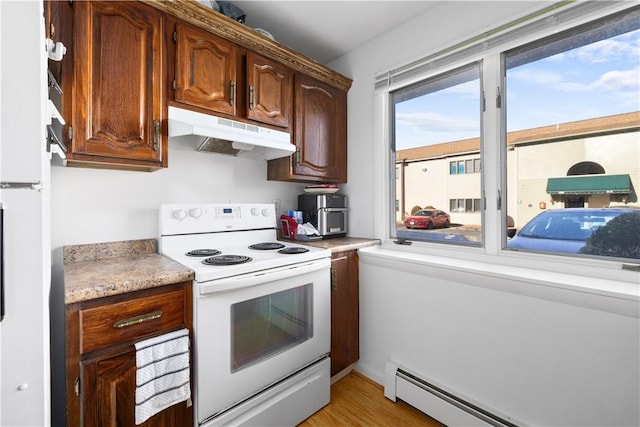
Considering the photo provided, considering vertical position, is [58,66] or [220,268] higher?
[58,66]

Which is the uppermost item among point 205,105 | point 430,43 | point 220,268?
point 430,43

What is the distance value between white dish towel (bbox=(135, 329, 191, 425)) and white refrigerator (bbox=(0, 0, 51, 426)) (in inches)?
15.9

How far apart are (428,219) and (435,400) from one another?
1106mm

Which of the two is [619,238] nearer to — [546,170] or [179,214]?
[546,170]

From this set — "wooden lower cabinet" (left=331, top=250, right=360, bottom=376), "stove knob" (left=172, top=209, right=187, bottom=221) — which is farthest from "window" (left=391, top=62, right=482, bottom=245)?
"stove knob" (left=172, top=209, right=187, bottom=221)

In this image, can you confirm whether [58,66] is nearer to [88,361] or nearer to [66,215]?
[66,215]

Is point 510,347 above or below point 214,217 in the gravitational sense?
below

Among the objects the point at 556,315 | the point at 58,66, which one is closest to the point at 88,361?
the point at 58,66

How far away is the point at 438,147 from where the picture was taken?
77.1 inches

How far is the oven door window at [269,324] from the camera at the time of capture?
1370 mm

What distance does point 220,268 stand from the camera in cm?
127

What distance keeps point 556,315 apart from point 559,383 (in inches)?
11.8

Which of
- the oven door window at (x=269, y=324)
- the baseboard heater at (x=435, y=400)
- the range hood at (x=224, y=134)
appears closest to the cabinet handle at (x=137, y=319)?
the oven door window at (x=269, y=324)

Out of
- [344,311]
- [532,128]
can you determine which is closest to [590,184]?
[532,128]
